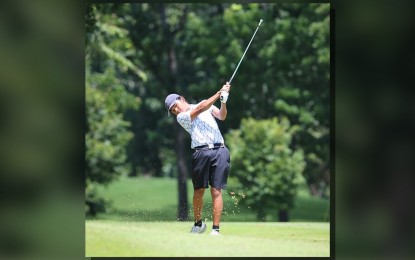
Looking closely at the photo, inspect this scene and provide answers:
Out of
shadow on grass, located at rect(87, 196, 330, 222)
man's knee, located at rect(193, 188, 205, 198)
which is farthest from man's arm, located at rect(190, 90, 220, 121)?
shadow on grass, located at rect(87, 196, 330, 222)

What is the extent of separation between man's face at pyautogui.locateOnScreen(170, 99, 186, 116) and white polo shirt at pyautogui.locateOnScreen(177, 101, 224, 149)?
0.10 meters

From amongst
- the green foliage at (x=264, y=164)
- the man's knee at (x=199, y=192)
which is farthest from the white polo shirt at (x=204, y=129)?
the green foliage at (x=264, y=164)

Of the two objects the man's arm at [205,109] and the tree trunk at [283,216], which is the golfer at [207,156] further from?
the tree trunk at [283,216]

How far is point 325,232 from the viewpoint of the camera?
7.51 metres

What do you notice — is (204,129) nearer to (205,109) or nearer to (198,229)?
(205,109)

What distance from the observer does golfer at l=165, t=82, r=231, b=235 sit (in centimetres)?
662

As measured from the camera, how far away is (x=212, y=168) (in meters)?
6.63

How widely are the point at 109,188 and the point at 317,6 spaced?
4295mm

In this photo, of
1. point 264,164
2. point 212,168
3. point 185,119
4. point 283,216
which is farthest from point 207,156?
point 283,216

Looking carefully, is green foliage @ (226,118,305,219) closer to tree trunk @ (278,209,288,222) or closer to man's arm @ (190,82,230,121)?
tree trunk @ (278,209,288,222)

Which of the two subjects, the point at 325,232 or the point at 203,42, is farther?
the point at 203,42
